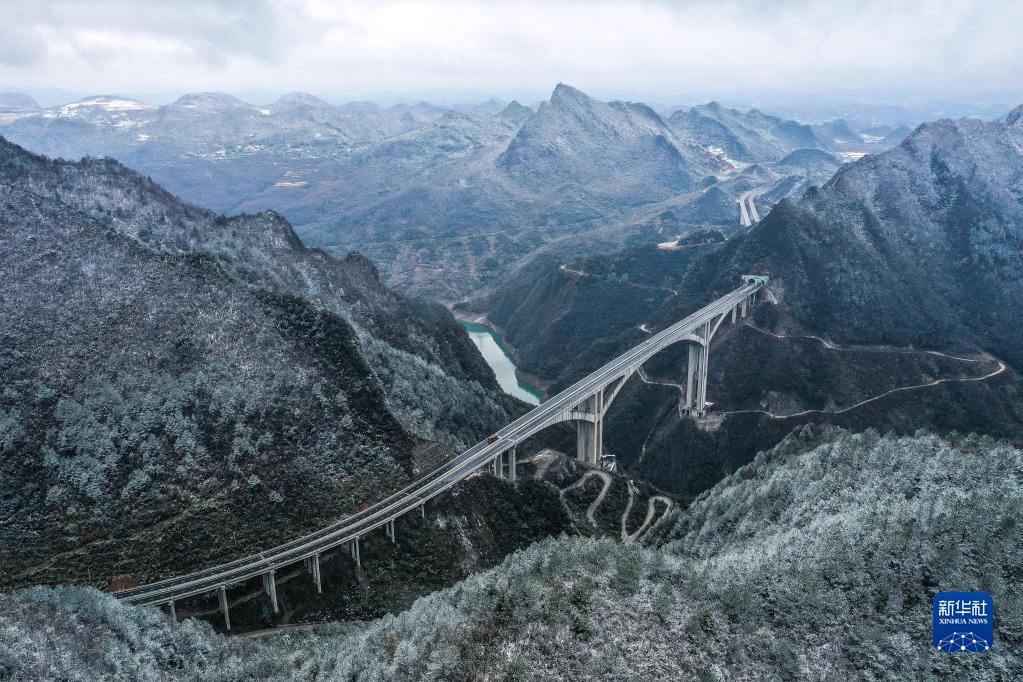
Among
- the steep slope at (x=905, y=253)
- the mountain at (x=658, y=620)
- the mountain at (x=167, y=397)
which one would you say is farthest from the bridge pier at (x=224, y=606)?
the steep slope at (x=905, y=253)

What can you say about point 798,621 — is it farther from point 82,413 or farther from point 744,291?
point 744,291

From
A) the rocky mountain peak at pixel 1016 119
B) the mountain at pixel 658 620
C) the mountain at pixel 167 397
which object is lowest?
the mountain at pixel 658 620

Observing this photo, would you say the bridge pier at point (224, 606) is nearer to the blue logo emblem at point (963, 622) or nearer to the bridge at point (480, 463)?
the bridge at point (480, 463)

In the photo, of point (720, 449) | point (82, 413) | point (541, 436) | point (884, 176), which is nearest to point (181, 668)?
point (82, 413)

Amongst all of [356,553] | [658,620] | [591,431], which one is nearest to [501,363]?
[591,431]

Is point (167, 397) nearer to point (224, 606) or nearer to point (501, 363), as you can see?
point (224, 606)

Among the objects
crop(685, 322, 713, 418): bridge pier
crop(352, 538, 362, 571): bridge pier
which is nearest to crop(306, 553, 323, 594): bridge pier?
crop(352, 538, 362, 571): bridge pier
